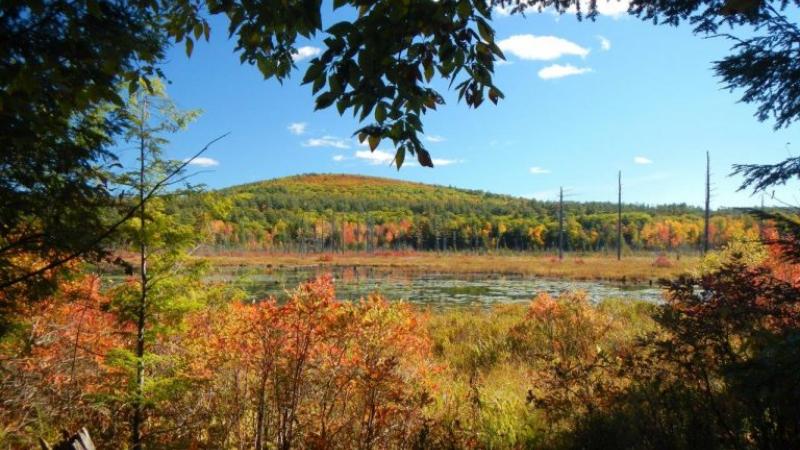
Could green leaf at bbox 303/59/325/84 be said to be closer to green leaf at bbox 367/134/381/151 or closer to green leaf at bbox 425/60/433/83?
green leaf at bbox 367/134/381/151

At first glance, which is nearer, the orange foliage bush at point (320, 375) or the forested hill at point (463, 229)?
the orange foliage bush at point (320, 375)

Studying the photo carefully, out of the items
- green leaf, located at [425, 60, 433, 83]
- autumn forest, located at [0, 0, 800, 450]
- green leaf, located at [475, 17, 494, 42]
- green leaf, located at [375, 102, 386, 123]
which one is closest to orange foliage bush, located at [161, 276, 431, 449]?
autumn forest, located at [0, 0, 800, 450]

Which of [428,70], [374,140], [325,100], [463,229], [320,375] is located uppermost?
[428,70]

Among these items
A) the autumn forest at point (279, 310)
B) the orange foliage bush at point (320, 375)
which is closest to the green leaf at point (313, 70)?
the autumn forest at point (279, 310)

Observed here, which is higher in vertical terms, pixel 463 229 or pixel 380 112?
pixel 380 112

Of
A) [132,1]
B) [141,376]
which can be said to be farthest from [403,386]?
[132,1]

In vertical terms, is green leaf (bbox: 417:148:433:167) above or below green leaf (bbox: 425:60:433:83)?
below

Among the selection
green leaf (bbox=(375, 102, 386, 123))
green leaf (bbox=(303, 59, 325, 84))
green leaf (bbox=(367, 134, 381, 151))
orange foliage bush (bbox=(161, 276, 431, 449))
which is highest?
green leaf (bbox=(303, 59, 325, 84))

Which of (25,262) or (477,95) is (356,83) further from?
(25,262)

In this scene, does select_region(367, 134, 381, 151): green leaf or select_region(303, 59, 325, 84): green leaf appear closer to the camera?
select_region(303, 59, 325, 84): green leaf

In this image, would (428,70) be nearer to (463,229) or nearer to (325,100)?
(325,100)

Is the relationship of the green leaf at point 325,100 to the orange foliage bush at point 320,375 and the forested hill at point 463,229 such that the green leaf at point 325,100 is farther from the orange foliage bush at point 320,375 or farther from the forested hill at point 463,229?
the forested hill at point 463,229

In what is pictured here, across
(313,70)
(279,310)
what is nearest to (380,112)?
(313,70)

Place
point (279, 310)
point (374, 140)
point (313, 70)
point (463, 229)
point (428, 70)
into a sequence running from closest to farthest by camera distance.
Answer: point (313, 70), point (374, 140), point (428, 70), point (279, 310), point (463, 229)
